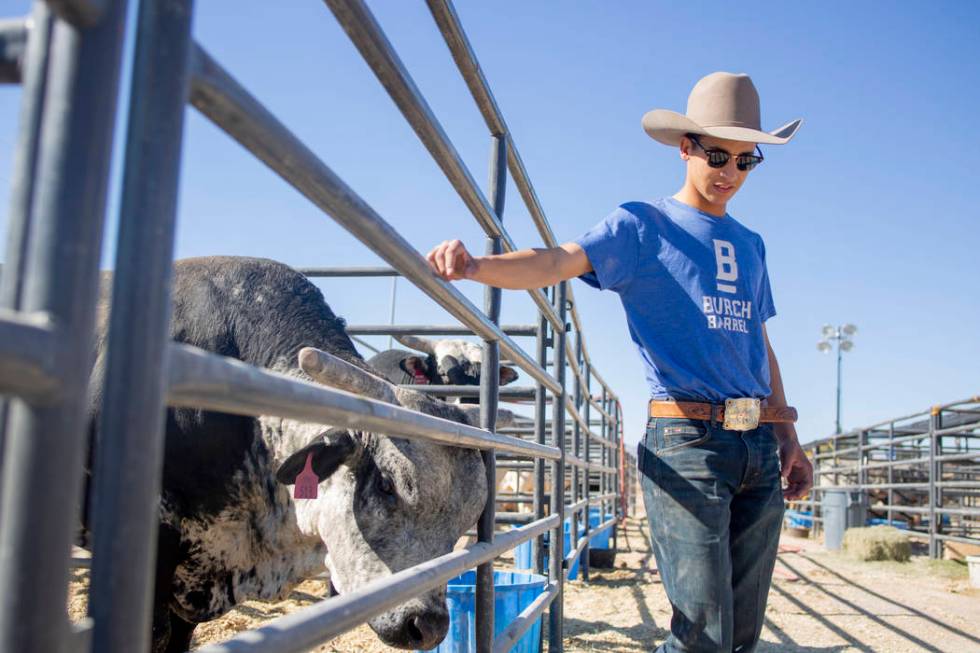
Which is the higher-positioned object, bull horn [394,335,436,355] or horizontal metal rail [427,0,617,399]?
horizontal metal rail [427,0,617,399]

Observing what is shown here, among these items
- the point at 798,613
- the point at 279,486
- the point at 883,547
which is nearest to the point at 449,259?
the point at 279,486

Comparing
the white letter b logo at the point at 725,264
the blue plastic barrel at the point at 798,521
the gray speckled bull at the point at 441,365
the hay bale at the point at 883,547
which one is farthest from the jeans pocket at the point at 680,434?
the blue plastic barrel at the point at 798,521

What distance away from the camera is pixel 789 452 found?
272cm

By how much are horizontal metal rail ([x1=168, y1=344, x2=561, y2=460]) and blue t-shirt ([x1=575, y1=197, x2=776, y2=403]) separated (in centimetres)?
124

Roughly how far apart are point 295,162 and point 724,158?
70.7 inches

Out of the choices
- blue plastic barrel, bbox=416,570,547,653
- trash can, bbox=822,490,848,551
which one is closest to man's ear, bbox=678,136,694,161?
blue plastic barrel, bbox=416,570,547,653

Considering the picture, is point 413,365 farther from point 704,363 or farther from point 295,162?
point 295,162

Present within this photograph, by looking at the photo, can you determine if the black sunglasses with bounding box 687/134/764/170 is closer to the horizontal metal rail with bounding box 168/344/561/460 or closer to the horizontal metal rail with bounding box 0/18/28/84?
the horizontal metal rail with bounding box 168/344/561/460

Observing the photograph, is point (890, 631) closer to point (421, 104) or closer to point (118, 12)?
point (421, 104)

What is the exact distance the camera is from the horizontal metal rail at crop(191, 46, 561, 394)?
0.83m

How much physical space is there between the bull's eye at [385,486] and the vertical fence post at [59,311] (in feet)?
7.03

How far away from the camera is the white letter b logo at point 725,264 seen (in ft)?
8.11

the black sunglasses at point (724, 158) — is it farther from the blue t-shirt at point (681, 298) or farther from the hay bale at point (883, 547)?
the hay bale at point (883, 547)

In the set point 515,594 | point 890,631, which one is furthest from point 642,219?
point 890,631
